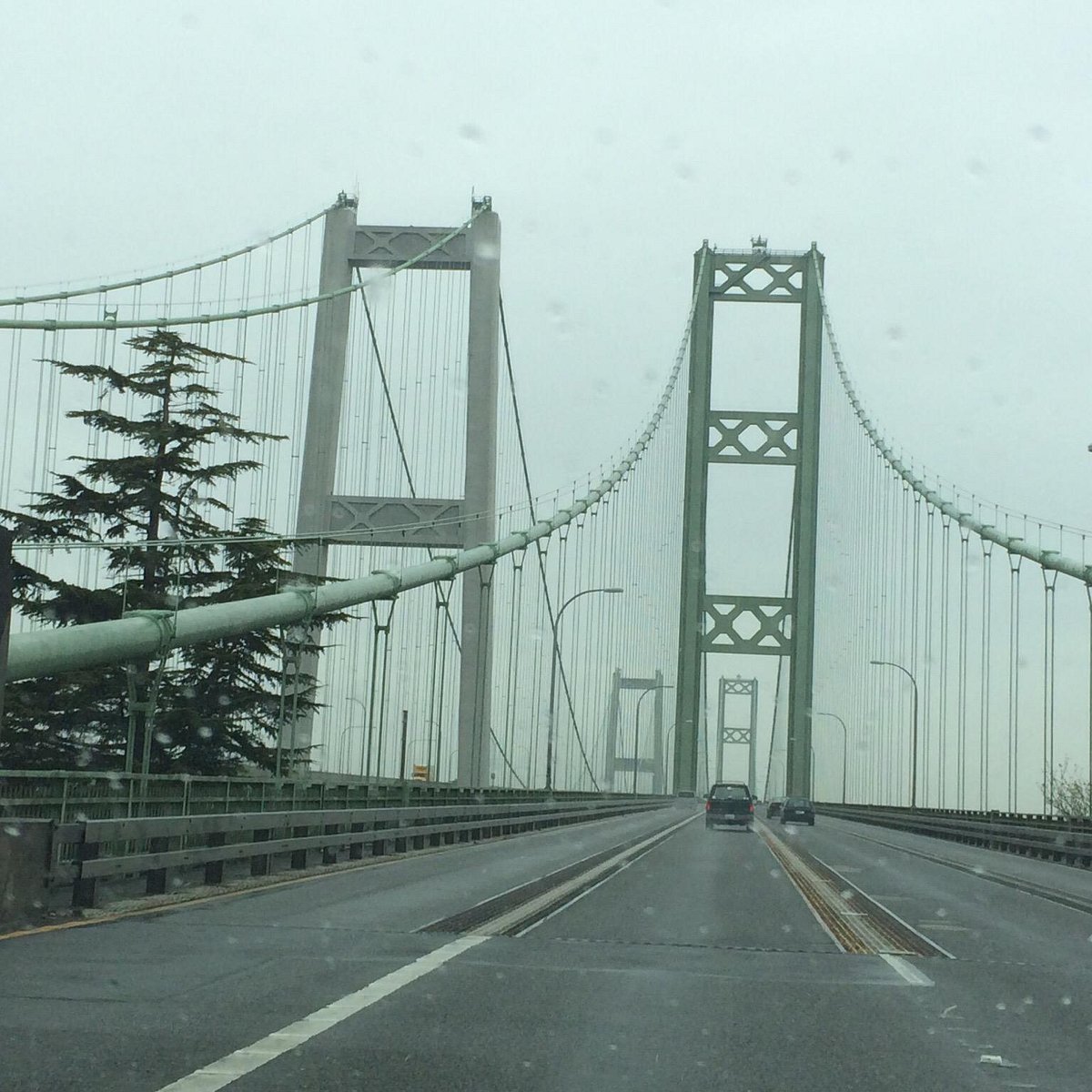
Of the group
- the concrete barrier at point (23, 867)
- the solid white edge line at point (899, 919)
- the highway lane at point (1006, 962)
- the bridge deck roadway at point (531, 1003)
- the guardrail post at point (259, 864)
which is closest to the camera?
the bridge deck roadway at point (531, 1003)

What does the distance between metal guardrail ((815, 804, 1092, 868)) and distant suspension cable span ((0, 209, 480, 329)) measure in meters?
16.3

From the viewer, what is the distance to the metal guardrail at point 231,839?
1180 centimetres

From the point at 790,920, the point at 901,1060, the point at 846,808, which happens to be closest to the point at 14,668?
the point at 790,920

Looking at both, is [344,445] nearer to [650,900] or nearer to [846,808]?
[650,900]

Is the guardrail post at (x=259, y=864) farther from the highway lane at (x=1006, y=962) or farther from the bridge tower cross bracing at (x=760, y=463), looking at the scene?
the bridge tower cross bracing at (x=760, y=463)

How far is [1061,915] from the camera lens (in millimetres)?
16438

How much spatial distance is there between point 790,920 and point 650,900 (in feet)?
6.41

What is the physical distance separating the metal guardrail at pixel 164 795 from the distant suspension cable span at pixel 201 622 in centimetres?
179

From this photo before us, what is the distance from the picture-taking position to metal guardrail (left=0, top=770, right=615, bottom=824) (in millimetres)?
12500

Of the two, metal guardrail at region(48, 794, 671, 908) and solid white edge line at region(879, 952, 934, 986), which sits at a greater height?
metal guardrail at region(48, 794, 671, 908)

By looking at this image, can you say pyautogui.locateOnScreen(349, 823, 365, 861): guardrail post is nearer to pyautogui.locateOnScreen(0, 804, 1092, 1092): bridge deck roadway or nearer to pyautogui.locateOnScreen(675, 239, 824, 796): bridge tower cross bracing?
pyautogui.locateOnScreen(0, 804, 1092, 1092): bridge deck roadway

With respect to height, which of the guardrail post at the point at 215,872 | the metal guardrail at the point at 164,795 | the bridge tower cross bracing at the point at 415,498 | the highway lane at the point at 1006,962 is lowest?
the highway lane at the point at 1006,962

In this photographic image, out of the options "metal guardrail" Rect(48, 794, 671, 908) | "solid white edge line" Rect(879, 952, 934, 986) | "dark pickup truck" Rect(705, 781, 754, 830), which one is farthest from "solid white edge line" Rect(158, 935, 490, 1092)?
"dark pickup truck" Rect(705, 781, 754, 830)

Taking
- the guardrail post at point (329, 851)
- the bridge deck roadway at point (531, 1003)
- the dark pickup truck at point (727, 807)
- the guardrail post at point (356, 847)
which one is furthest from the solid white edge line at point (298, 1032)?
the dark pickup truck at point (727, 807)
